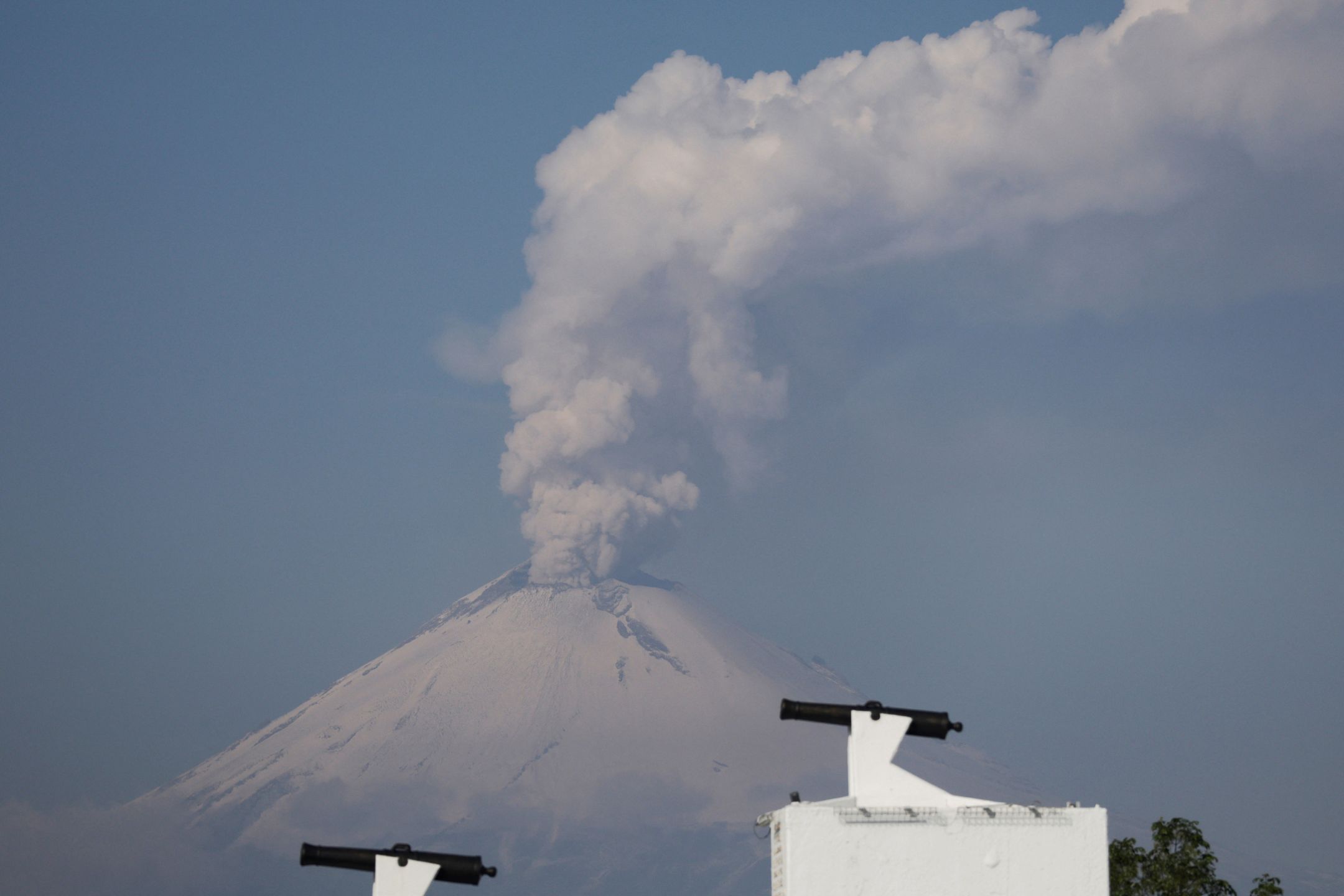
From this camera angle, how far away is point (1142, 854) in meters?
39.1

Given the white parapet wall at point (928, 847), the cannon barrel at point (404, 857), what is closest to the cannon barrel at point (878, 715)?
the white parapet wall at point (928, 847)

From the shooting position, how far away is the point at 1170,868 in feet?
125

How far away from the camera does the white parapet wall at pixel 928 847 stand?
2761 centimetres

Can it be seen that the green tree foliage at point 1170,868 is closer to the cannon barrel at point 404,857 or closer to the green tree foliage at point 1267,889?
the green tree foliage at point 1267,889

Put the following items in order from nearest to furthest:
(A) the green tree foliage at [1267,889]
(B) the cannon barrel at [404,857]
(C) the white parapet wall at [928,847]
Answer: (B) the cannon barrel at [404,857] → (C) the white parapet wall at [928,847] → (A) the green tree foliage at [1267,889]

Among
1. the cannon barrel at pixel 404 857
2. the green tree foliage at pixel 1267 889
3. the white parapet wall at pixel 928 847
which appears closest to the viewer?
the cannon barrel at pixel 404 857

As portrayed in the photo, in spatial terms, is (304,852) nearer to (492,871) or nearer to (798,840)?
Answer: (492,871)

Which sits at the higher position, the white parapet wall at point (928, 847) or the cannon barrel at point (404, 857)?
the white parapet wall at point (928, 847)

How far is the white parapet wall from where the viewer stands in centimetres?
2761

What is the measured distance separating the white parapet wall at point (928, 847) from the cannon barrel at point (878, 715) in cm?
73

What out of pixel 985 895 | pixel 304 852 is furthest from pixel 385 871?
pixel 985 895

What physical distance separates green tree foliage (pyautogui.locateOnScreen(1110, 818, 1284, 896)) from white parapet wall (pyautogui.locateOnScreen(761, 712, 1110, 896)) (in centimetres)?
1099

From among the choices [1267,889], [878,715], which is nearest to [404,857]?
[878,715]

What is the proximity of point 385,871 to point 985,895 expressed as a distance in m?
10.3
